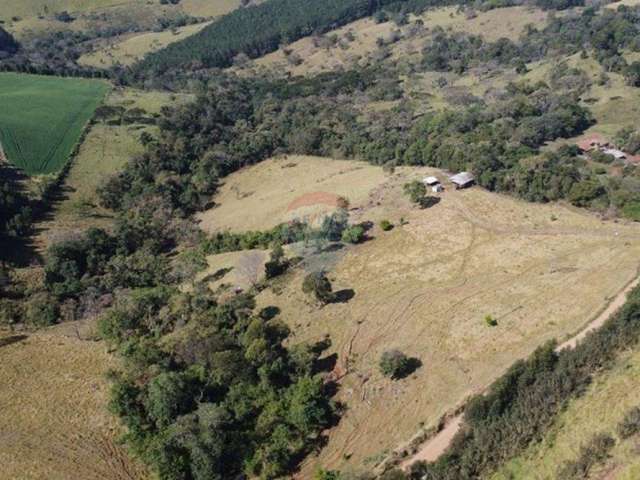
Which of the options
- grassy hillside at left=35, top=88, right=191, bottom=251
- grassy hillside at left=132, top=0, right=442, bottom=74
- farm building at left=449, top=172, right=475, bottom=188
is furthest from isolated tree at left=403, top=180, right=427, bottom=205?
grassy hillside at left=132, top=0, right=442, bottom=74

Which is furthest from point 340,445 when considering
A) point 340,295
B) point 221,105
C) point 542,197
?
point 221,105

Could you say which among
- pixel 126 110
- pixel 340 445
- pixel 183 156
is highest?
pixel 126 110

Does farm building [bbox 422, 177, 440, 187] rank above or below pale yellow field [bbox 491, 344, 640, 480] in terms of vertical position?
above

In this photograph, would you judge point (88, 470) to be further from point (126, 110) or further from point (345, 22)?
point (345, 22)

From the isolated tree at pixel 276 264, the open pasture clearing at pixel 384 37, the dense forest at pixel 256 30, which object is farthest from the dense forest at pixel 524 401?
the dense forest at pixel 256 30

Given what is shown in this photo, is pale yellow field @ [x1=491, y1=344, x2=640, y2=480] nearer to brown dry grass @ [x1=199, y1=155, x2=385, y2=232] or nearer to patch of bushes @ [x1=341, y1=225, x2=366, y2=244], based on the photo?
patch of bushes @ [x1=341, y1=225, x2=366, y2=244]

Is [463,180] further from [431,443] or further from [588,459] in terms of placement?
[588,459]

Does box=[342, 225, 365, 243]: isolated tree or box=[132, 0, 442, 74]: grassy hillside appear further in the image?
box=[132, 0, 442, 74]: grassy hillside
